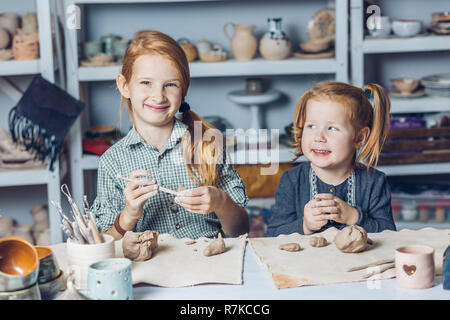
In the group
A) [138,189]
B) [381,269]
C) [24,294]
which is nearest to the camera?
[24,294]

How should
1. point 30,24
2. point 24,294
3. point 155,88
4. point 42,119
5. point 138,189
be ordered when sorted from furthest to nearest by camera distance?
point 30,24 → point 42,119 → point 155,88 → point 138,189 → point 24,294

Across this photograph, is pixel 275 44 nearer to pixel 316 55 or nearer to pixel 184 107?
pixel 316 55

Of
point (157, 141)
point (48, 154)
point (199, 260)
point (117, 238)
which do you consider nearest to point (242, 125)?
point (48, 154)

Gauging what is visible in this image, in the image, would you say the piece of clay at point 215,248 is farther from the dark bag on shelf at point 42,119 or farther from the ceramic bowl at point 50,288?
the dark bag on shelf at point 42,119

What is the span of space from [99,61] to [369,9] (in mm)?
739

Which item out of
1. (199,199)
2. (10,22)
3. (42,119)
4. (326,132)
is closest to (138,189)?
(199,199)

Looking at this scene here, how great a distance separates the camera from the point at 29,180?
160 cm

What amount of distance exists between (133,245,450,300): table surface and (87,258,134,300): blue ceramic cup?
0.04 meters

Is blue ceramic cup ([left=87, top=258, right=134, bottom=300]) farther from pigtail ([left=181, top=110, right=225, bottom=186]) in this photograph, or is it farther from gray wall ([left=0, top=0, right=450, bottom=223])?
gray wall ([left=0, top=0, right=450, bottom=223])

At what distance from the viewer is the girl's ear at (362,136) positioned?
39.0 inches

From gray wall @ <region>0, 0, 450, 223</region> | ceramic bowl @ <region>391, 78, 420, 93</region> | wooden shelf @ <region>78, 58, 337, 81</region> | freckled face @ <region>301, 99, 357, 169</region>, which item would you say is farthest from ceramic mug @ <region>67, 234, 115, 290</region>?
ceramic bowl @ <region>391, 78, 420, 93</region>

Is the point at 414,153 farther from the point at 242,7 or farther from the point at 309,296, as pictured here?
the point at 309,296

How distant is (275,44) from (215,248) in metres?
0.96

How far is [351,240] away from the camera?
790mm
